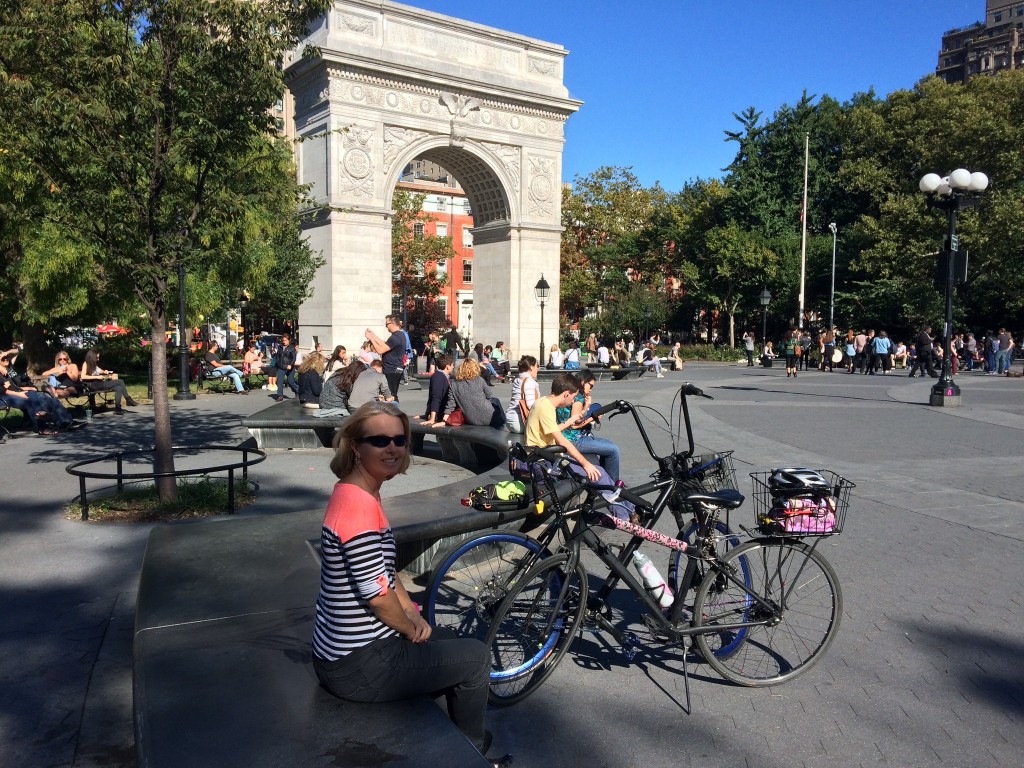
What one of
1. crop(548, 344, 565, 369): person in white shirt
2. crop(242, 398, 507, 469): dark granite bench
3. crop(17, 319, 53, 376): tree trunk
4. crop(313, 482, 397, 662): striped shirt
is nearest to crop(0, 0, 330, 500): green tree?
crop(242, 398, 507, 469): dark granite bench

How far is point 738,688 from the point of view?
169 inches

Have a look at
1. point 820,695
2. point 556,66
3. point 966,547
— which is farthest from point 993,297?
point 820,695

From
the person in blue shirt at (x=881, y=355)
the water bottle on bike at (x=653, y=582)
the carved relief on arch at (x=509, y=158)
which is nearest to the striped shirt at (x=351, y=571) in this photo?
the water bottle on bike at (x=653, y=582)

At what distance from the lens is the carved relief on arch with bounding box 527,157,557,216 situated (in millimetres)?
33344

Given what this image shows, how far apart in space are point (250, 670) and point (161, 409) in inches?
213

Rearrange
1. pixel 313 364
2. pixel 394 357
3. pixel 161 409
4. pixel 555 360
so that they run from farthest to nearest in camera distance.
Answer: pixel 555 360
pixel 394 357
pixel 313 364
pixel 161 409

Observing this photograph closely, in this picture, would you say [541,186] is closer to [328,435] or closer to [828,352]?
[828,352]

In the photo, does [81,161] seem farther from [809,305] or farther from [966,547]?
[809,305]

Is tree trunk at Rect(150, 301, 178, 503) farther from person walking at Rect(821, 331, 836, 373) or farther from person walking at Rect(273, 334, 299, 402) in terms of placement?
person walking at Rect(821, 331, 836, 373)

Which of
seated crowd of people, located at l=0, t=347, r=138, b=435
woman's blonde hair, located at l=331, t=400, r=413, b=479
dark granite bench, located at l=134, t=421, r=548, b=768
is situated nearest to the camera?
dark granite bench, located at l=134, t=421, r=548, b=768

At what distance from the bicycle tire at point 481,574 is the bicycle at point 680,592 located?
4 cm

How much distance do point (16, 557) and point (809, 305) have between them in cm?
4889

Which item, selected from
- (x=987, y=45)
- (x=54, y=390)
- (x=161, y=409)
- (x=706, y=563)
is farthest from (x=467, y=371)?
(x=987, y=45)

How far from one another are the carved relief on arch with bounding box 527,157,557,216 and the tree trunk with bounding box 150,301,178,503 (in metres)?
26.7
